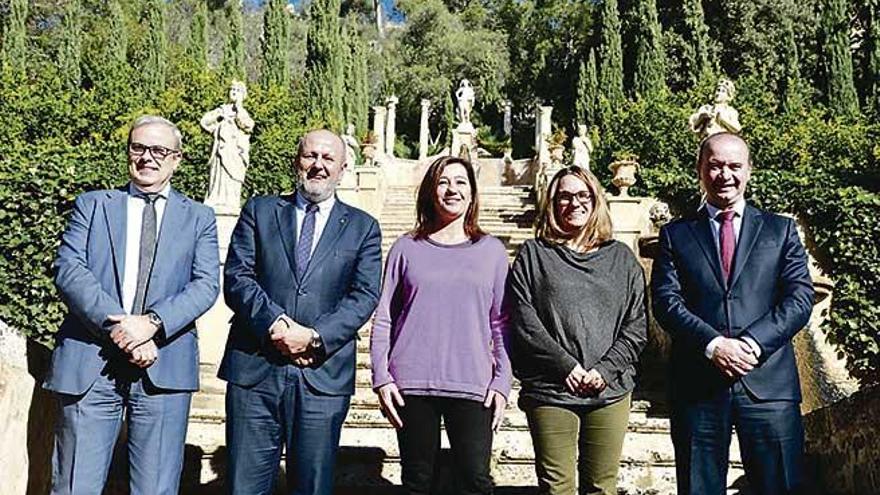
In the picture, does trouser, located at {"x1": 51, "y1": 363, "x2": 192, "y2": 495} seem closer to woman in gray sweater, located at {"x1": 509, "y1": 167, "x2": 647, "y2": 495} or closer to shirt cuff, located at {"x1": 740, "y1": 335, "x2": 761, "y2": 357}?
woman in gray sweater, located at {"x1": 509, "y1": 167, "x2": 647, "y2": 495}

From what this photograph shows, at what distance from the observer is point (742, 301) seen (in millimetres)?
2586

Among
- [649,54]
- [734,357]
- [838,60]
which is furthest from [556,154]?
[734,357]

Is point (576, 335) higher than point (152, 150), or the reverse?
point (152, 150)

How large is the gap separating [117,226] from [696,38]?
20452 millimetres

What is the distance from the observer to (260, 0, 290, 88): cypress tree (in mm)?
22969

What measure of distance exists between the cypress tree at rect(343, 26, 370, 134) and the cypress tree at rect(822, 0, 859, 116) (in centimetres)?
1360

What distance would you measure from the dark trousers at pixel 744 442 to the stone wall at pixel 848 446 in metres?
0.92

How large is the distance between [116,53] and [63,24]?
5.35 feet

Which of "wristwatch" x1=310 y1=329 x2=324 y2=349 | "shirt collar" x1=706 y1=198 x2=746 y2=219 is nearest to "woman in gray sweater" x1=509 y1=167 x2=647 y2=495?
"shirt collar" x1=706 y1=198 x2=746 y2=219

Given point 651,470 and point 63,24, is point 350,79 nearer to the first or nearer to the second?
point 63,24

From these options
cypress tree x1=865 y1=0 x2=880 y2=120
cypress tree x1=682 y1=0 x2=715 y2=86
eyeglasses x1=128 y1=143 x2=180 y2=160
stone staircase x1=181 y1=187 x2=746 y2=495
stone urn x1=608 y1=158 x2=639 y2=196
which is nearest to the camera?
eyeglasses x1=128 y1=143 x2=180 y2=160

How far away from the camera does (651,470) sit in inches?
145

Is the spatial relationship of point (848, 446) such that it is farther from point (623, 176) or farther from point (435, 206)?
point (623, 176)

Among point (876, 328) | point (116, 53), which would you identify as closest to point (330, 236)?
point (876, 328)
